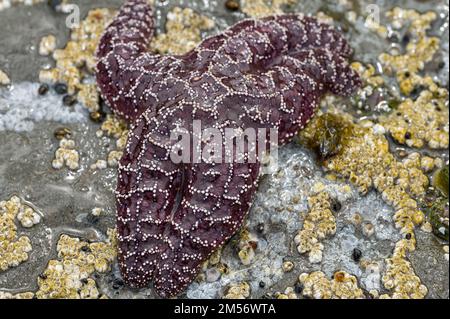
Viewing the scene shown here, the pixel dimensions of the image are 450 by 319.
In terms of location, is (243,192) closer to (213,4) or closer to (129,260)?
(129,260)

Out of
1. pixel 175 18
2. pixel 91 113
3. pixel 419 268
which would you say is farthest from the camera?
pixel 175 18

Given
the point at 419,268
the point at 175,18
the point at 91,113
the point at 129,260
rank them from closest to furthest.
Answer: the point at 129,260 < the point at 419,268 < the point at 91,113 < the point at 175,18

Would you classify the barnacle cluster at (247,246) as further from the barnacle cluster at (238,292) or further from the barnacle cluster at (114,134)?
the barnacle cluster at (114,134)

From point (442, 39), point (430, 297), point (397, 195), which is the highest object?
point (442, 39)

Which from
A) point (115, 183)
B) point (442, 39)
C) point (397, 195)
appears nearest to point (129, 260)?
point (115, 183)

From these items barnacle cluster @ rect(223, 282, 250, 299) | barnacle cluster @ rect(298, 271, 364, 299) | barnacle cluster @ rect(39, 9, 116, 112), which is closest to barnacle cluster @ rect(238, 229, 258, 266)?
barnacle cluster @ rect(223, 282, 250, 299)

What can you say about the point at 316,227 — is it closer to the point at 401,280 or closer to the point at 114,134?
the point at 401,280
